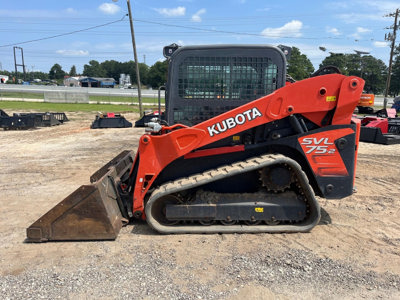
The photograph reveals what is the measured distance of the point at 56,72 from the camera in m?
130

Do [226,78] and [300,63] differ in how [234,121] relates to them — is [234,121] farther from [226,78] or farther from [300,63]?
[300,63]

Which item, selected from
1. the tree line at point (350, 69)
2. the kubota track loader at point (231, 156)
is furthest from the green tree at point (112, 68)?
the kubota track loader at point (231, 156)

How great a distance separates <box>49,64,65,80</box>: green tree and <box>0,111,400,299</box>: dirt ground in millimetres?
140612

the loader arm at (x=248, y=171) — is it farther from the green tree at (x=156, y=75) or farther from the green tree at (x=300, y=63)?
the green tree at (x=156, y=75)

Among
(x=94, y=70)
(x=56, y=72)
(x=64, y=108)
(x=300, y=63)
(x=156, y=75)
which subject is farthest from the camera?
(x=56, y=72)

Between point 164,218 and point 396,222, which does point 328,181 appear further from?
point 164,218

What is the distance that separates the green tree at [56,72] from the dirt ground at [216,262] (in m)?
141

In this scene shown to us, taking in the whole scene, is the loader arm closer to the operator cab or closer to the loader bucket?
the loader bucket

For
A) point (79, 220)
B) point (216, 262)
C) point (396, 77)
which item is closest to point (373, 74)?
point (396, 77)

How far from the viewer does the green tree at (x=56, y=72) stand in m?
130

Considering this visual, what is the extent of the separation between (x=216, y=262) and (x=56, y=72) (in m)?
145

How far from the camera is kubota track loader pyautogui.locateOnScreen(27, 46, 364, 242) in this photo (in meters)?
3.88

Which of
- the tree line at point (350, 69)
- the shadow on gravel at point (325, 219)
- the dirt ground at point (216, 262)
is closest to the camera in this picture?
the dirt ground at point (216, 262)

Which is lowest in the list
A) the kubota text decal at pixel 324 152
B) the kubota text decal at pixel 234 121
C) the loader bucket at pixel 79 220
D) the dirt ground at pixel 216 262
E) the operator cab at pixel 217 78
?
the dirt ground at pixel 216 262
